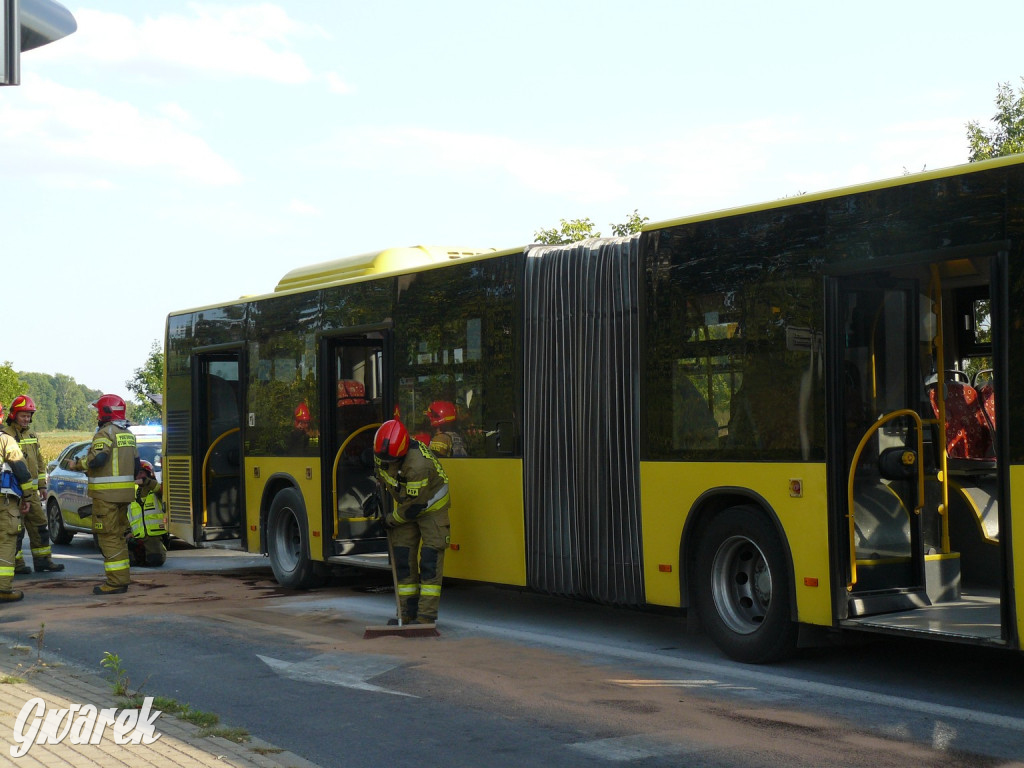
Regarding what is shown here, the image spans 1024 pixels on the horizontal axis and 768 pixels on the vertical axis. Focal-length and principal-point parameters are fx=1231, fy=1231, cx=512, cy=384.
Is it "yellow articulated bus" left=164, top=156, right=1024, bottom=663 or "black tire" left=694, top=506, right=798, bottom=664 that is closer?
"yellow articulated bus" left=164, top=156, right=1024, bottom=663

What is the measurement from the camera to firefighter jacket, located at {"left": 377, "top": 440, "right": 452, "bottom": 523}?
10188mm

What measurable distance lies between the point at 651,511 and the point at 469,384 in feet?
8.00

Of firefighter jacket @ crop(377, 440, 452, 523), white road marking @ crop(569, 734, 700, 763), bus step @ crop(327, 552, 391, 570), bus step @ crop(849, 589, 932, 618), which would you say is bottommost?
white road marking @ crop(569, 734, 700, 763)

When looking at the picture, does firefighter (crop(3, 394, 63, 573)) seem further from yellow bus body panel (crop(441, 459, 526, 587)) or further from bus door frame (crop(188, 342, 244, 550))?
yellow bus body panel (crop(441, 459, 526, 587))

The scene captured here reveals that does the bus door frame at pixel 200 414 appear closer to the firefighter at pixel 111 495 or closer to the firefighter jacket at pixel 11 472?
the firefighter at pixel 111 495

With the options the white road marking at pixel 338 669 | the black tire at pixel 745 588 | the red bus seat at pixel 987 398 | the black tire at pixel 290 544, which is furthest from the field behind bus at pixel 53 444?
the red bus seat at pixel 987 398

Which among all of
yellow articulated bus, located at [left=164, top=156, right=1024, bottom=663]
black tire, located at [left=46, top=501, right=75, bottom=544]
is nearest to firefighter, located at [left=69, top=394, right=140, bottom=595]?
yellow articulated bus, located at [left=164, top=156, right=1024, bottom=663]

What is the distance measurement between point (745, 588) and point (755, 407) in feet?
4.31

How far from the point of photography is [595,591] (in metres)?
9.49

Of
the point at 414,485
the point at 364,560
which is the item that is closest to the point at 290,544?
the point at 364,560

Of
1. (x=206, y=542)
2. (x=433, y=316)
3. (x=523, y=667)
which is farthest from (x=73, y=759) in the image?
(x=206, y=542)

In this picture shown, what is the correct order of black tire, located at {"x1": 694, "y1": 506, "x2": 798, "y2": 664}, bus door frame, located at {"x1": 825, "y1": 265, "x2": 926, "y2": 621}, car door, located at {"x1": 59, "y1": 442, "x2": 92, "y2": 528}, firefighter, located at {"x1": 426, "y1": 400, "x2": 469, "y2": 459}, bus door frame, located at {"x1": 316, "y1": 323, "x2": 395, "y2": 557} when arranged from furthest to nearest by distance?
car door, located at {"x1": 59, "y1": 442, "x2": 92, "y2": 528}, bus door frame, located at {"x1": 316, "y1": 323, "x2": 395, "y2": 557}, firefighter, located at {"x1": 426, "y1": 400, "x2": 469, "y2": 459}, black tire, located at {"x1": 694, "y1": 506, "x2": 798, "y2": 664}, bus door frame, located at {"x1": 825, "y1": 265, "x2": 926, "y2": 621}

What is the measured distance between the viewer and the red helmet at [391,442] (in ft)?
33.2

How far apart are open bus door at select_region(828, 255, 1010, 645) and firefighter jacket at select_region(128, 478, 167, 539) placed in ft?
34.1
